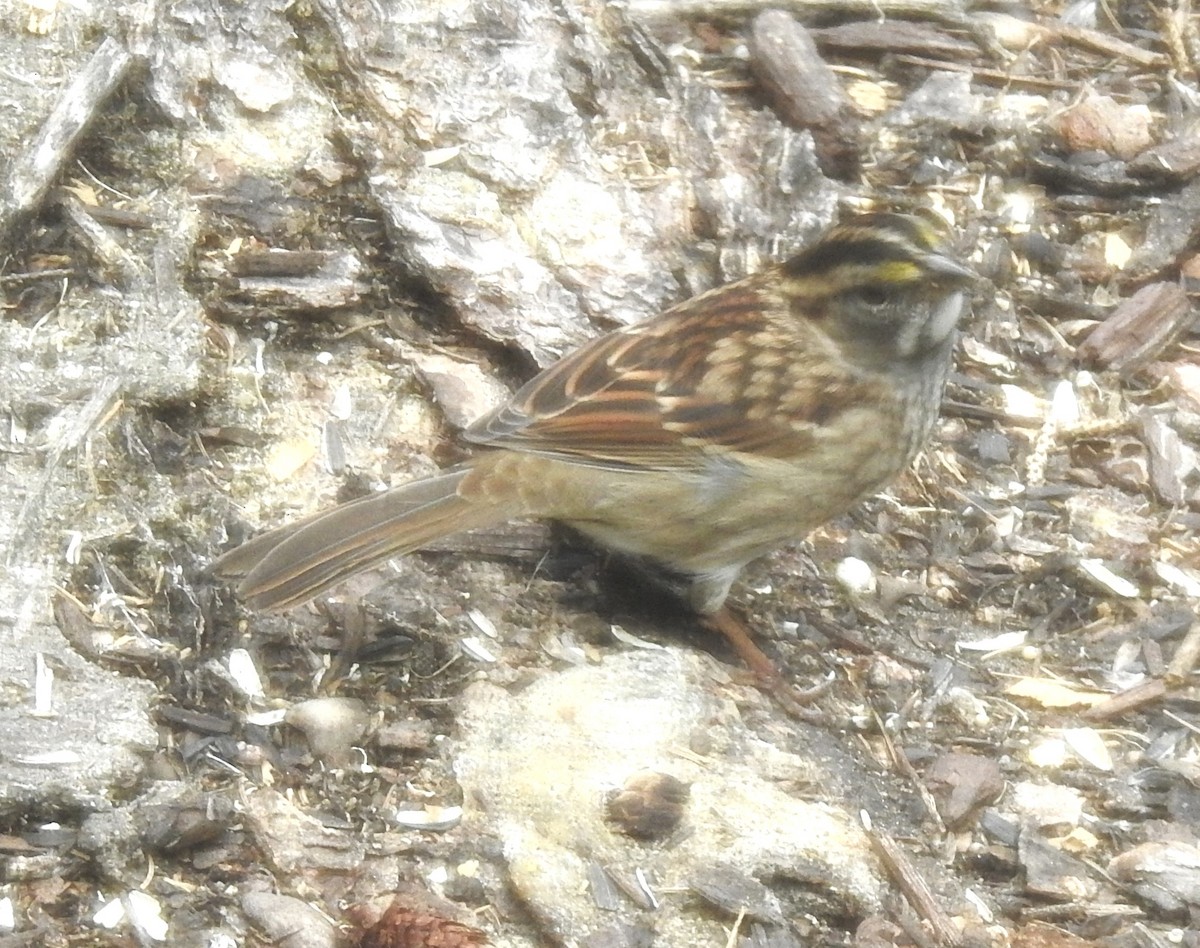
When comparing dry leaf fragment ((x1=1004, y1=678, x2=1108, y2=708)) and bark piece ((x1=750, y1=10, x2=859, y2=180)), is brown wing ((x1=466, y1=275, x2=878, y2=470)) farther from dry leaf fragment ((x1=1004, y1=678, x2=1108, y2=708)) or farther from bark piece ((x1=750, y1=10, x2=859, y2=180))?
bark piece ((x1=750, y1=10, x2=859, y2=180))

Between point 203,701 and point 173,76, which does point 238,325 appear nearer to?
point 173,76

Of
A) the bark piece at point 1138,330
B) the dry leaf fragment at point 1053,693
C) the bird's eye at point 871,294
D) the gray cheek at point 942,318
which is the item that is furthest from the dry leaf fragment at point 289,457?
the bark piece at point 1138,330

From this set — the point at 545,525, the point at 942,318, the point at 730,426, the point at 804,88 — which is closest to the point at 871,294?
the point at 942,318

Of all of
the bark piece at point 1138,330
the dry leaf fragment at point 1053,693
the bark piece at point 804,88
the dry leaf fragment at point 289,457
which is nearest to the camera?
the dry leaf fragment at point 1053,693

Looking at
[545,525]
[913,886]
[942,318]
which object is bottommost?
[913,886]

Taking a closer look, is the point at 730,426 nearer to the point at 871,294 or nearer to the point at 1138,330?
the point at 871,294

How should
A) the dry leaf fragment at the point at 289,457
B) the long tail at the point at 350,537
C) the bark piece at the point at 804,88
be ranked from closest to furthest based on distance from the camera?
the long tail at the point at 350,537 < the dry leaf fragment at the point at 289,457 < the bark piece at the point at 804,88

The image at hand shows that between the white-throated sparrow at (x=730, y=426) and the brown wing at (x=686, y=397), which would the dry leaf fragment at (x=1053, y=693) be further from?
the brown wing at (x=686, y=397)
